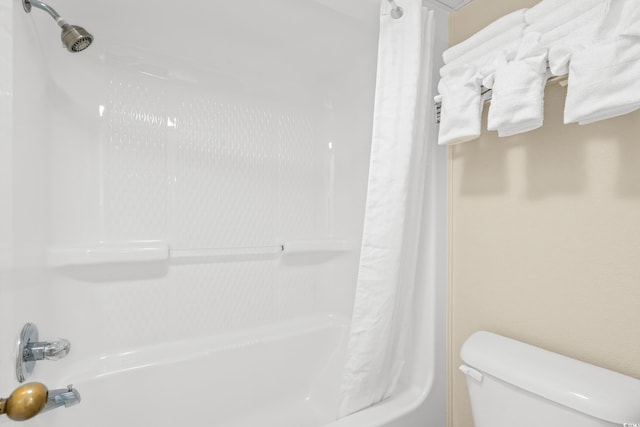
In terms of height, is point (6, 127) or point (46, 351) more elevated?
point (6, 127)

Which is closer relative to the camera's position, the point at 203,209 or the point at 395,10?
the point at 395,10

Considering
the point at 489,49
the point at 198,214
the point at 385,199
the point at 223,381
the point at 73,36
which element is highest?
the point at 489,49

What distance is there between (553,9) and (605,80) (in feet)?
1.03

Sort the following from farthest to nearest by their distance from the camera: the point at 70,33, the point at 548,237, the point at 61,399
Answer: the point at 548,237, the point at 70,33, the point at 61,399

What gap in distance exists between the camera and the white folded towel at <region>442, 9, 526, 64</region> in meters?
0.96

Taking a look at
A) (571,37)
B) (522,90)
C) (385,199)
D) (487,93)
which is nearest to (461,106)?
(487,93)

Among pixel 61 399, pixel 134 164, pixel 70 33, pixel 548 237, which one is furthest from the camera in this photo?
pixel 134 164

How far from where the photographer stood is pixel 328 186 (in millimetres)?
1999

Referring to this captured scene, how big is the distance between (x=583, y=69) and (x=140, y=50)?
180 cm

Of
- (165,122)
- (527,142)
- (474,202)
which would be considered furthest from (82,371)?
(527,142)

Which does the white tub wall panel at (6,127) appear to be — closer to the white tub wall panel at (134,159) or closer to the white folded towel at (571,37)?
the white tub wall panel at (134,159)

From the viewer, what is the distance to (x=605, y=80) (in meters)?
0.75

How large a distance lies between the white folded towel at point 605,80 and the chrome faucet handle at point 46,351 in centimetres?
153

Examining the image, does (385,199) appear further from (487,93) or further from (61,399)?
(61,399)
